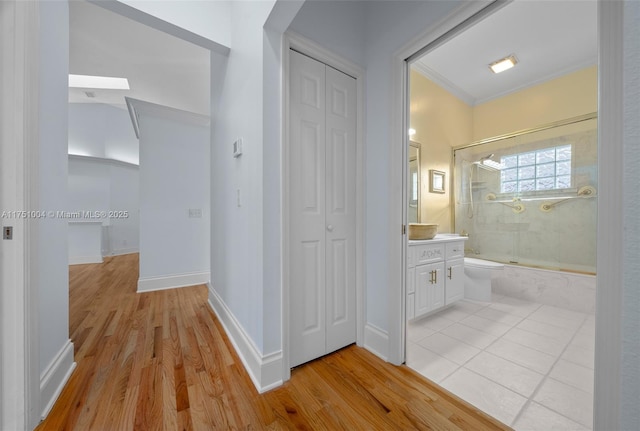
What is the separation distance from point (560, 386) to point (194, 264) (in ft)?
12.7

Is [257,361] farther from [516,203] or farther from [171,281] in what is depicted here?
[516,203]

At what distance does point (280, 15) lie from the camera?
4.27 ft

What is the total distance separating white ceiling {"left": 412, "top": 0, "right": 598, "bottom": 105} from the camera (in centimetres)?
226

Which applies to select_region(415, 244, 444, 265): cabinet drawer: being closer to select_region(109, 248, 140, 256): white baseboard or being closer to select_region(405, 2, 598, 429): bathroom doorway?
select_region(405, 2, 598, 429): bathroom doorway

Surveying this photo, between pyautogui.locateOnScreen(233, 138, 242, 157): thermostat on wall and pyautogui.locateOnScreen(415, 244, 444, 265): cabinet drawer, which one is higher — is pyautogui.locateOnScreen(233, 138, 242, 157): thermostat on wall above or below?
above

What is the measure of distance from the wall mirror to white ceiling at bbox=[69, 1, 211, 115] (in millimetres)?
2774

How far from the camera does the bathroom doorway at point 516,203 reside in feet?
5.05

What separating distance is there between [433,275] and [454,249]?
1.56 feet

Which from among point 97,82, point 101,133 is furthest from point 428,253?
point 101,133

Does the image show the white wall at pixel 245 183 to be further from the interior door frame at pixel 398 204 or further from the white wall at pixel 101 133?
the white wall at pixel 101 133

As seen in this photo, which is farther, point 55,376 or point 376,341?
point 376,341

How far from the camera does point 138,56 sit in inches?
114

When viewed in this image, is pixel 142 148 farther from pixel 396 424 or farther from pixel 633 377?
pixel 633 377

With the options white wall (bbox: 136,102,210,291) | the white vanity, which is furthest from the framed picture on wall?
white wall (bbox: 136,102,210,291)
